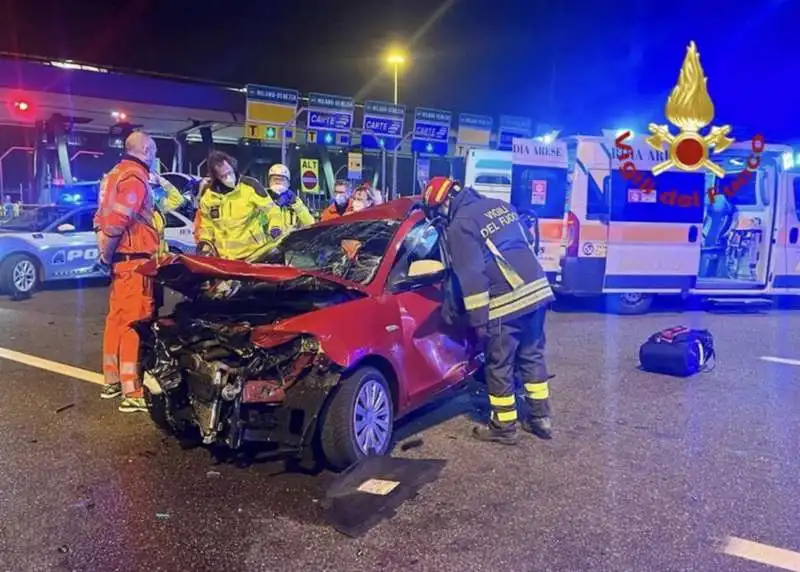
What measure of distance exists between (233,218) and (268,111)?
35.4 feet

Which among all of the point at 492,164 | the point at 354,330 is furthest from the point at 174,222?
the point at 354,330

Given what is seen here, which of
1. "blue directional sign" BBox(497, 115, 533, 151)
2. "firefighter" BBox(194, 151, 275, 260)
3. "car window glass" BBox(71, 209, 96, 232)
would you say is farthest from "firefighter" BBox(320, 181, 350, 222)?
"blue directional sign" BBox(497, 115, 533, 151)

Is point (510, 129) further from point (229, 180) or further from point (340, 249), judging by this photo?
point (340, 249)

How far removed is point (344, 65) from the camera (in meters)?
33.3

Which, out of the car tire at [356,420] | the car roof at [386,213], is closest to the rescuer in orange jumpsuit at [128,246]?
the car roof at [386,213]

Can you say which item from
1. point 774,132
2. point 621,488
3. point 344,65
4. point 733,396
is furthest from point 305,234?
point 344,65

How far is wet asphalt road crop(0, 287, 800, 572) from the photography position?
10.4ft

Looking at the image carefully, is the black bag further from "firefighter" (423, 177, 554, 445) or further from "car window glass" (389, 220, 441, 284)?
"car window glass" (389, 220, 441, 284)

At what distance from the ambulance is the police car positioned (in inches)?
253

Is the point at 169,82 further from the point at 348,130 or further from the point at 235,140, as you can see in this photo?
the point at 348,130

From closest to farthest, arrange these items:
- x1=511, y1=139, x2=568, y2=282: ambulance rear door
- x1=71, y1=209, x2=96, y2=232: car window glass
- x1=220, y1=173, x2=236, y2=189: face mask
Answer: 1. x1=220, y1=173, x2=236, y2=189: face mask
2. x1=511, y1=139, x2=568, y2=282: ambulance rear door
3. x1=71, y1=209, x2=96, y2=232: car window glass

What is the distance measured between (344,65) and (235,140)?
44.5ft

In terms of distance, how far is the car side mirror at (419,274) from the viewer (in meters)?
4.54

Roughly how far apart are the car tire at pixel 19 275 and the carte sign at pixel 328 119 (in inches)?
333
